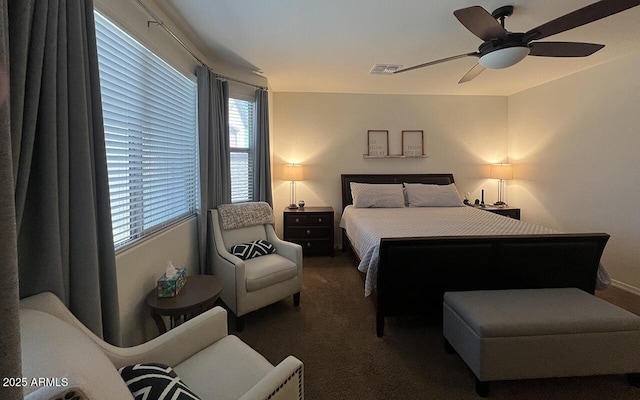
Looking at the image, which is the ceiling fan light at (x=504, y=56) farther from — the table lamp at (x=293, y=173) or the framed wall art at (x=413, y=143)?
the table lamp at (x=293, y=173)

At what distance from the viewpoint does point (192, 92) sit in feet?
8.80

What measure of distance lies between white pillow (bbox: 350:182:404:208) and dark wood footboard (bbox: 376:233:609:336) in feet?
6.05

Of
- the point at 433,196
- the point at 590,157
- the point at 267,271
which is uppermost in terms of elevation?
the point at 590,157

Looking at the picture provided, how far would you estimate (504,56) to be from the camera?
6.45 feet

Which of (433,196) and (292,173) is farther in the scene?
(292,173)

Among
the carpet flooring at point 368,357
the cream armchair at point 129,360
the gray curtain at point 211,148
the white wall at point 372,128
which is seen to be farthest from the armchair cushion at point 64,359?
the white wall at point 372,128

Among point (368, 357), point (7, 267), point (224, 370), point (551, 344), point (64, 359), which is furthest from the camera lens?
point (368, 357)

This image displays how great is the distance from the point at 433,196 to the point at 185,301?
3376 mm

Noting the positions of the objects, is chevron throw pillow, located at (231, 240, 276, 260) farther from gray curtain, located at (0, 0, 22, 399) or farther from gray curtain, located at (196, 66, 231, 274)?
gray curtain, located at (0, 0, 22, 399)

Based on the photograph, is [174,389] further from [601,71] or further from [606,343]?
[601,71]

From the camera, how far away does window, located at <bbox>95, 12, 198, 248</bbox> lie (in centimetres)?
155

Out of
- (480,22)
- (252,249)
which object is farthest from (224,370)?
(480,22)

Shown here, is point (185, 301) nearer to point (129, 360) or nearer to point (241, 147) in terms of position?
point (129, 360)

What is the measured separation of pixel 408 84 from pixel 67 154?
3887 millimetres
